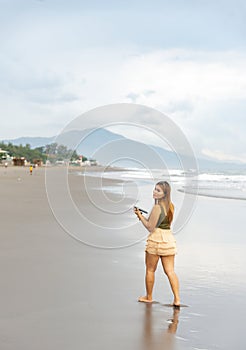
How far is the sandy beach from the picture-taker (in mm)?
4617

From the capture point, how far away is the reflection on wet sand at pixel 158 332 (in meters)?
4.45

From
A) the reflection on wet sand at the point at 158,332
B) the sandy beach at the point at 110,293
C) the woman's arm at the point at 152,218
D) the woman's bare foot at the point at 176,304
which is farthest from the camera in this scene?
the woman's arm at the point at 152,218

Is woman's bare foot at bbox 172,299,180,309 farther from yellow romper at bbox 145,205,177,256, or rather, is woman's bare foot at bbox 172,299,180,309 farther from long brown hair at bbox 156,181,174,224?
long brown hair at bbox 156,181,174,224

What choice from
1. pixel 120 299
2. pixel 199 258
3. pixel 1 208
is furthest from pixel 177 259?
pixel 1 208

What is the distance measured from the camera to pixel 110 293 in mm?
6160

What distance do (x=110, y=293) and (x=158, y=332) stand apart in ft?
4.76

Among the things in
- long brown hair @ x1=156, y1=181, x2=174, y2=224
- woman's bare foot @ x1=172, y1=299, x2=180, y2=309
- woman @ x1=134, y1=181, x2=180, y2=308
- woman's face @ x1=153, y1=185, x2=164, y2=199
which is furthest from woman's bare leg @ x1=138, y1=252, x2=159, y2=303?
woman's face @ x1=153, y1=185, x2=164, y2=199

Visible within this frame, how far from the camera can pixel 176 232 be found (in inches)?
449

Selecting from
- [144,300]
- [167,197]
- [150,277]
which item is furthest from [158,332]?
[167,197]

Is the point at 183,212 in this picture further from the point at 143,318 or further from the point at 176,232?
the point at 176,232

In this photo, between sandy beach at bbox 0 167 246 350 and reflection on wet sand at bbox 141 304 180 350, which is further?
sandy beach at bbox 0 167 246 350

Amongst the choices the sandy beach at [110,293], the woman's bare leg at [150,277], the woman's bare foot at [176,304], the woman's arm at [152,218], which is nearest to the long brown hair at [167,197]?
the woman's arm at [152,218]

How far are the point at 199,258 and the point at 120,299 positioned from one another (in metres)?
3.02

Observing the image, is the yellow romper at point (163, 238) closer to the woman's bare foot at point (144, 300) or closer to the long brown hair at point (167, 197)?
the long brown hair at point (167, 197)
